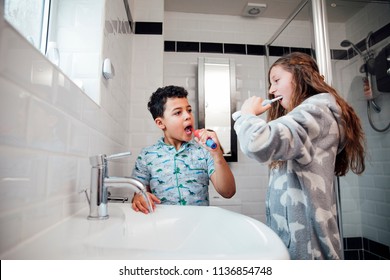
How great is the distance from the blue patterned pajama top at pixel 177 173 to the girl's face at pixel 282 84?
12.2 inches

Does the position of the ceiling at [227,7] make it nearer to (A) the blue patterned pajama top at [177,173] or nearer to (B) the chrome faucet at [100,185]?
(A) the blue patterned pajama top at [177,173]

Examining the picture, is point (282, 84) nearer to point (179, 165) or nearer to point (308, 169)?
point (308, 169)

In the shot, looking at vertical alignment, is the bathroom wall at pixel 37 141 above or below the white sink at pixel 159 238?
above

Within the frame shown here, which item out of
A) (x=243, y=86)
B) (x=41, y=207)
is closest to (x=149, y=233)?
(x=41, y=207)

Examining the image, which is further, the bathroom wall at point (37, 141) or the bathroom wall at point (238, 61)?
the bathroom wall at point (238, 61)

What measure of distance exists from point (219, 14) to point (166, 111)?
3.16 feet

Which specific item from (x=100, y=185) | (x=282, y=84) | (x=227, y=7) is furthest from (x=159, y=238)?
(x=227, y=7)

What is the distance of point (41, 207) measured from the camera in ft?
1.20

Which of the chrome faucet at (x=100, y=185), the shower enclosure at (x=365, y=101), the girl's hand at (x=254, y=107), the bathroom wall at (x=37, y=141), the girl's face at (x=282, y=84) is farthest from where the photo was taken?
the shower enclosure at (x=365, y=101)

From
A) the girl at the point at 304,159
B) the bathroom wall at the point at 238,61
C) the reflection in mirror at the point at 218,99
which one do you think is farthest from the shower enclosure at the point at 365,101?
the girl at the point at 304,159

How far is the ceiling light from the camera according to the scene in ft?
4.64

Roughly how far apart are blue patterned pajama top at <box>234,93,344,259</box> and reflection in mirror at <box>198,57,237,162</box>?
765mm

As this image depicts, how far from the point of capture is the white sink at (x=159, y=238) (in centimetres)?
29
